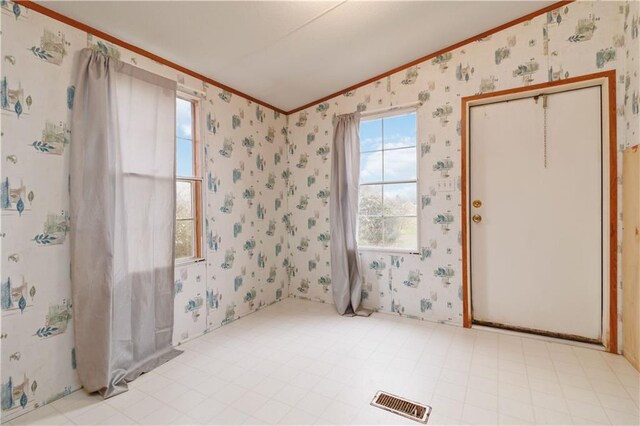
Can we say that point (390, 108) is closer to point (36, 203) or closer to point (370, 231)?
point (370, 231)

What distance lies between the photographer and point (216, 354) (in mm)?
2348

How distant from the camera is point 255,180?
334cm

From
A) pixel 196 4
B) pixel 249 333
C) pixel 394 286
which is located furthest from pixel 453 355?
pixel 196 4

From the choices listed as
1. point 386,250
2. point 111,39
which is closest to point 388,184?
point 386,250

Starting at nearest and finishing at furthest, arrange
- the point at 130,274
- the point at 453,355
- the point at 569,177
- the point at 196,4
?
the point at 196,4 → the point at 130,274 → the point at 453,355 → the point at 569,177

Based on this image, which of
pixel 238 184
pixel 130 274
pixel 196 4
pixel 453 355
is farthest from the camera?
pixel 238 184

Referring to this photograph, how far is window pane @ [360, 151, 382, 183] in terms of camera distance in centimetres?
328

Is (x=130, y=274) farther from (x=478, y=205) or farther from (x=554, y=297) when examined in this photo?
(x=554, y=297)

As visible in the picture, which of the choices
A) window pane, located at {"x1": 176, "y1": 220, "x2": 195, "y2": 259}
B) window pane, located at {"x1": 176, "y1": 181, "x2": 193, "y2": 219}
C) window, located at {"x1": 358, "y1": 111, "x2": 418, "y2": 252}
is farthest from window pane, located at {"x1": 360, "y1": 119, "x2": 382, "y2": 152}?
window pane, located at {"x1": 176, "y1": 220, "x2": 195, "y2": 259}

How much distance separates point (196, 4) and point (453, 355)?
2956 millimetres

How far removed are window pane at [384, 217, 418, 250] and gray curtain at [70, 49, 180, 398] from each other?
6.77 ft

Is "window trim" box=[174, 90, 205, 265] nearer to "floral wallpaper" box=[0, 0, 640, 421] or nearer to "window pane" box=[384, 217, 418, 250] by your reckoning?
"floral wallpaper" box=[0, 0, 640, 421]

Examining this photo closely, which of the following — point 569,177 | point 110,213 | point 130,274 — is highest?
point 569,177

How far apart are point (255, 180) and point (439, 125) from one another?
196 cm
